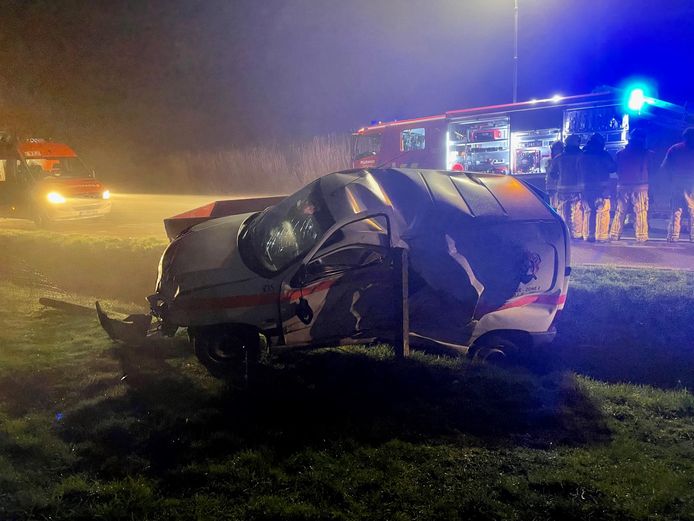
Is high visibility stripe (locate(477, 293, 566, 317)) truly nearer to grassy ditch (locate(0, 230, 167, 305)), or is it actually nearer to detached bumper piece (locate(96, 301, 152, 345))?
detached bumper piece (locate(96, 301, 152, 345))

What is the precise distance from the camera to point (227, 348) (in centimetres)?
519

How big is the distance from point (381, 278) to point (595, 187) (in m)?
7.42

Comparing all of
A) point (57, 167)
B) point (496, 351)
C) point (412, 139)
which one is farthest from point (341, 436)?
point (57, 167)

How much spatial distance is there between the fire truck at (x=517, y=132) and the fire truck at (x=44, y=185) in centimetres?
726

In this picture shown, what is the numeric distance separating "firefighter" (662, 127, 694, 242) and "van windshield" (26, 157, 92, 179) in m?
13.9

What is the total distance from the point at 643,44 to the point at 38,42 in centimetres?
3977

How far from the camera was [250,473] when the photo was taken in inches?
141

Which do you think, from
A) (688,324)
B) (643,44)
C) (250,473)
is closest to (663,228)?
(688,324)

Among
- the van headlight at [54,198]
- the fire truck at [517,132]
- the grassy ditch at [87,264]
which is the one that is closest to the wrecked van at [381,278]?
the grassy ditch at [87,264]

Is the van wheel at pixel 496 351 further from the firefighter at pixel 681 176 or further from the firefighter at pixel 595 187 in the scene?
the firefighter at pixel 681 176

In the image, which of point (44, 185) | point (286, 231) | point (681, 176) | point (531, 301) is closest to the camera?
point (531, 301)

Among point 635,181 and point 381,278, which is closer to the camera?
point 381,278

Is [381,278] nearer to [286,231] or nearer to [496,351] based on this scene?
[286,231]

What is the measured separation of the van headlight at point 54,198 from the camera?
1505cm
